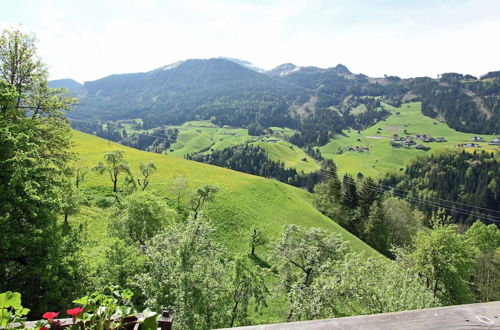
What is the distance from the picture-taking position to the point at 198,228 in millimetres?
21609

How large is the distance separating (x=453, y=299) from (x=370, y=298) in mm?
32153

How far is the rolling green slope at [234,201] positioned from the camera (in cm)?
5881

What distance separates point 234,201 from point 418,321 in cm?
6801

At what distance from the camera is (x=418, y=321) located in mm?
3789

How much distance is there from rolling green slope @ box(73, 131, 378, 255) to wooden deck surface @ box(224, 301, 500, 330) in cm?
4488

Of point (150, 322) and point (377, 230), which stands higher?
point (150, 322)

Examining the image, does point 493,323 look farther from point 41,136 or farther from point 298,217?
point 298,217

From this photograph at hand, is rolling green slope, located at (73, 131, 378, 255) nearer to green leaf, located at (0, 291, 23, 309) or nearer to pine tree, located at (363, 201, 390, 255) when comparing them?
pine tree, located at (363, 201, 390, 255)

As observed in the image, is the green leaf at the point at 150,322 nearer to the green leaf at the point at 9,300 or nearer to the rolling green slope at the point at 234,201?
the green leaf at the point at 9,300

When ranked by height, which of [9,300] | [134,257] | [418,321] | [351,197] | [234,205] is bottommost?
[351,197]

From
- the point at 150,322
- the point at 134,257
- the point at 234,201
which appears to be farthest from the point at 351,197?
the point at 150,322

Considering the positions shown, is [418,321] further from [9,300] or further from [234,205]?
[234,205]

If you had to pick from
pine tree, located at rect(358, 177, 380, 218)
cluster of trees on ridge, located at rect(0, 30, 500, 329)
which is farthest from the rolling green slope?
pine tree, located at rect(358, 177, 380, 218)

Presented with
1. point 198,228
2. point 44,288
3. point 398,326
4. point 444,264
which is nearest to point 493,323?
point 398,326
